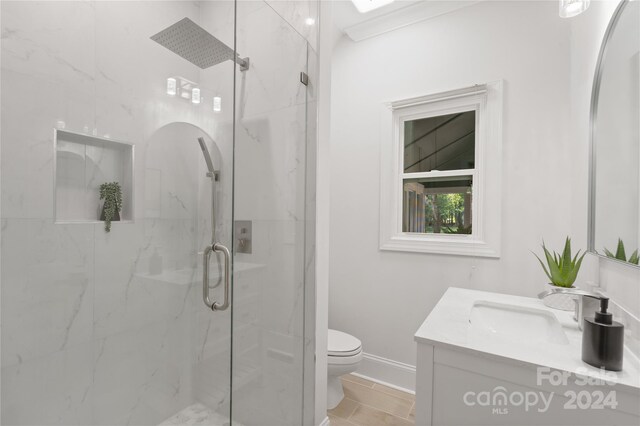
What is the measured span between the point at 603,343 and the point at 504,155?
1359 mm

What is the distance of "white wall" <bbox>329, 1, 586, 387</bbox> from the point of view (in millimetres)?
1769

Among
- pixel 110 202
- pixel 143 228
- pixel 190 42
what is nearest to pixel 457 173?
pixel 190 42

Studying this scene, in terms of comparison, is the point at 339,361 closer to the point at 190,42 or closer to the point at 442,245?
the point at 442,245

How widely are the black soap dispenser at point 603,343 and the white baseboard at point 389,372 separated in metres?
1.48

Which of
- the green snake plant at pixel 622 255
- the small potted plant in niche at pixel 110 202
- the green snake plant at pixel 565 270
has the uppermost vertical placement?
the small potted plant in niche at pixel 110 202

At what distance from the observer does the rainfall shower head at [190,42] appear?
57.2 inches

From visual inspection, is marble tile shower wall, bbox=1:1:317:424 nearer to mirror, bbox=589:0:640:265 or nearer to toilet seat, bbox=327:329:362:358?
toilet seat, bbox=327:329:362:358

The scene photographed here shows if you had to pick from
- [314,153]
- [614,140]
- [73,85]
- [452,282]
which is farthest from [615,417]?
[73,85]

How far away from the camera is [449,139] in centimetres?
214

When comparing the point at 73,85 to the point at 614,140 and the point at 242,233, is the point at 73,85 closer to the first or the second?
the point at 242,233

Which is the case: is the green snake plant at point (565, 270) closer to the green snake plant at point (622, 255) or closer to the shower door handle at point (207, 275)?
the green snake plant at point (622, 255)

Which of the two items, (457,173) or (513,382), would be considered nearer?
(513,382)

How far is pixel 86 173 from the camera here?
4.29 ft

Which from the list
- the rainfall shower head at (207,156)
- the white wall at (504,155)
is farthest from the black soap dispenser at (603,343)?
the rainfall shower head at (207,156)
